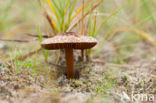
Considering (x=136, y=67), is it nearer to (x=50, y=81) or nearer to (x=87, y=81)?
(x=87, y=81)

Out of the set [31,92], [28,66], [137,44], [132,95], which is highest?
[137,44]

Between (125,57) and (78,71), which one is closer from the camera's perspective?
(78,71)

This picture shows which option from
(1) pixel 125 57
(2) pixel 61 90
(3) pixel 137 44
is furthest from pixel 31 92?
(3) pixel 137 44

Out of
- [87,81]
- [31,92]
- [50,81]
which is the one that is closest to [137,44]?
[87,81]

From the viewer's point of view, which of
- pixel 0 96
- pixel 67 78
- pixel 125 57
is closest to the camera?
pixel 0 96

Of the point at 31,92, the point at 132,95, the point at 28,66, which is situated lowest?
the point at 132,95

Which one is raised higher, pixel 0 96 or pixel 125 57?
Answer: pixel 125 57

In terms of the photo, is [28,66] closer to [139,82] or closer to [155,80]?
[139,82]

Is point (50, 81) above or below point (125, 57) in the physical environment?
below

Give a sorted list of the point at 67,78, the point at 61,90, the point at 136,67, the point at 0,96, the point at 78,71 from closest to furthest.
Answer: the point at 0,96 < the point at 61,90 < the point at 67,78 < the point at 78,71 < the point at 136,67
